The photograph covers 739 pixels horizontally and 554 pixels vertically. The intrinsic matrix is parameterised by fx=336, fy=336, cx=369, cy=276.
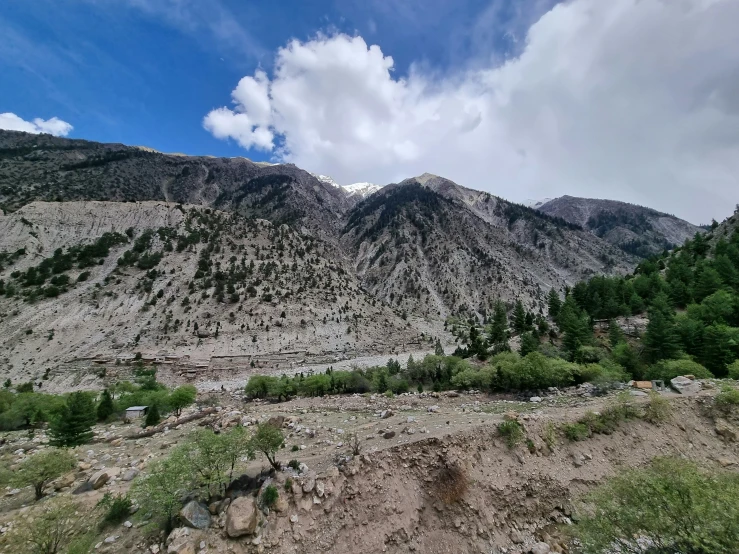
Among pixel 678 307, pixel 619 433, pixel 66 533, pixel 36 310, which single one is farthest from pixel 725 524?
pixel 36 310

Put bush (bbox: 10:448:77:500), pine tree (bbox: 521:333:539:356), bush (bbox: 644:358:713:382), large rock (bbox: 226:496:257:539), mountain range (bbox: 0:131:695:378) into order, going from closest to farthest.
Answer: large rock (bbox: 226:496:257:539) < bush (bbox: 10:448:77:500) < bush (bbox: 644:358:713:382) < pine tree (bbox: 521:333:539:356) < mountain range (bbox: 0:131:695:378)

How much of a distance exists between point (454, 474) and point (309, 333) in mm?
61722

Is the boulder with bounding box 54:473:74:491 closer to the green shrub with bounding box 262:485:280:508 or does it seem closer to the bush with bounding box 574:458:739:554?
the green shrub with bounding box 262:485:280:508

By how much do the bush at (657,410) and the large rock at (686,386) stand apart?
12.0 ft

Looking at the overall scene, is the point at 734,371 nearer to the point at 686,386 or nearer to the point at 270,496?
the point at 686,386

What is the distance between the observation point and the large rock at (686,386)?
890 inches

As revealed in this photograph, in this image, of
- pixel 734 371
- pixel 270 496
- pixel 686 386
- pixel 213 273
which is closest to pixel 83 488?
pixel 270 496

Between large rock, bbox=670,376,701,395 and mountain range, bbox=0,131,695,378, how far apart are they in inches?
2172

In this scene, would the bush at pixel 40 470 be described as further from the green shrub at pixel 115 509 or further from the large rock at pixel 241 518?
the large rock at pixel 241 518

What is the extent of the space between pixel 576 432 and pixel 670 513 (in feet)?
29.3

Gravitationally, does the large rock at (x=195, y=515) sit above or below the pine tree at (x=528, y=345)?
below

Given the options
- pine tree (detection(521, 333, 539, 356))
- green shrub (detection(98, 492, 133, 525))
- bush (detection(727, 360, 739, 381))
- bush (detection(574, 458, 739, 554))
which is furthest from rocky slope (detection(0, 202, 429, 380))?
Result: bush (detection(574, 458, 739, 554))

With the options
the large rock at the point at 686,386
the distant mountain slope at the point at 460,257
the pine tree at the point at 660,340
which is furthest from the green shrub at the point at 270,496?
the distant mountain slope at the point at 460,257

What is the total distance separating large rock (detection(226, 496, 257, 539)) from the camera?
13.0m
